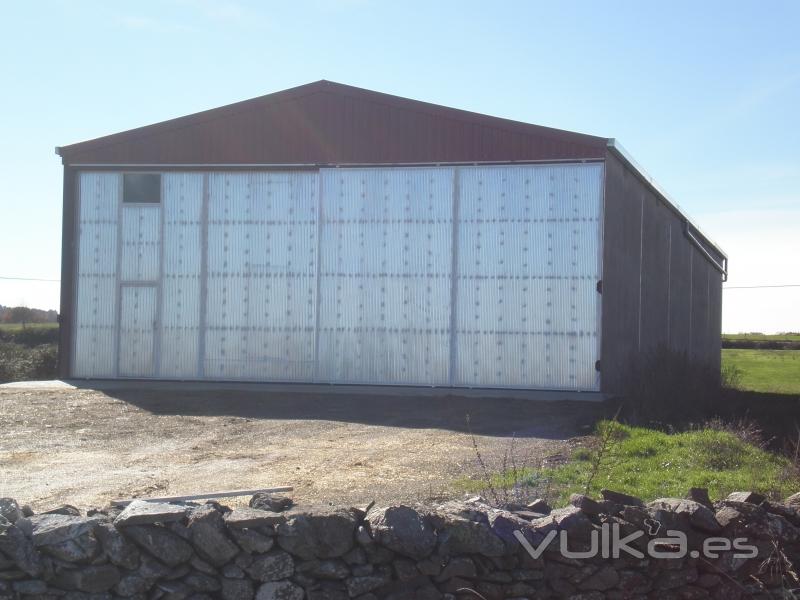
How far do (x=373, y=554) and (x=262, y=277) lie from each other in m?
12.5

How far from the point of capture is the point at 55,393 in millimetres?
16328

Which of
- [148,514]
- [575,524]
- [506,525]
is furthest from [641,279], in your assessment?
[148,514]

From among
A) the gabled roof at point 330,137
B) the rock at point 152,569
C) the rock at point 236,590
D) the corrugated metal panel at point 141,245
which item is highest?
the gabled roof at point 330,137

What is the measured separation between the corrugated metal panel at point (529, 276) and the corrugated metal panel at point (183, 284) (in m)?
5.17

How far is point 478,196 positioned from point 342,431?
6.35 metres

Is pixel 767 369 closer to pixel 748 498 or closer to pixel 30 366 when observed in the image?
pixel 30 366

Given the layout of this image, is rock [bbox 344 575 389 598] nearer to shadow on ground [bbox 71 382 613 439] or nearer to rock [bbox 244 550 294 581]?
rock [bbox 244 550 294 581]

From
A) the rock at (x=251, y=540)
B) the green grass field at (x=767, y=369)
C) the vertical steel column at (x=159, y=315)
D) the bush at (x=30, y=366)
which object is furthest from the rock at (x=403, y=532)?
the bush at (x=30, y=366)

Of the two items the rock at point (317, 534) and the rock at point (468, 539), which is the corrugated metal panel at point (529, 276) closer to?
the rock at point (468, 539)

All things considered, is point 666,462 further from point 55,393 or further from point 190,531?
point 55,393

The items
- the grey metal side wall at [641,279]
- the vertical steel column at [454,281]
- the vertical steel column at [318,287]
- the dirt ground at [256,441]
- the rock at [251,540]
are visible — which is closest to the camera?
the rock at [251,540]

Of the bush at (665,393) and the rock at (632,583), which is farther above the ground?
the bush at (665,393)

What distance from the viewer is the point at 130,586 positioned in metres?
5.38

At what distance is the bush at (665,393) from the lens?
13.5 m
